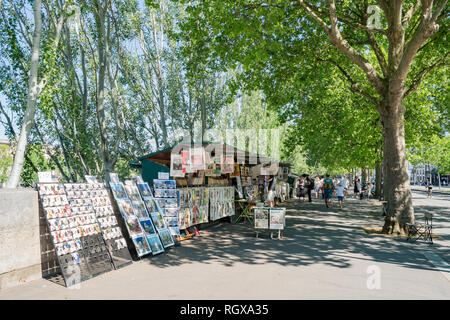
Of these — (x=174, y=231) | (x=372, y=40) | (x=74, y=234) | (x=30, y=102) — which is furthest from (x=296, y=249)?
(x=372, y=40)

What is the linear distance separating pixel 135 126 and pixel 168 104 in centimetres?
328

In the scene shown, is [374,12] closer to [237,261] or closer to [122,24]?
[237,261]

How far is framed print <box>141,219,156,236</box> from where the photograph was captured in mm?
7259

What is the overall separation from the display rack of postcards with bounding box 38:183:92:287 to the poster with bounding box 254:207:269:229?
16.6 feet

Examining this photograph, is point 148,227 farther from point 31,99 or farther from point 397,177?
point 397,177

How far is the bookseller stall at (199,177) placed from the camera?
9149 millimetres

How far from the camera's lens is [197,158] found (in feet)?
31.6

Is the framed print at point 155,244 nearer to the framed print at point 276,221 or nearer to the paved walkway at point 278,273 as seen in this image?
the paved walkway at point 278,273

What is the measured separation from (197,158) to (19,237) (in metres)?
5.32

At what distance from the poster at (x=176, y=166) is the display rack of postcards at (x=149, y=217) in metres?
1.25

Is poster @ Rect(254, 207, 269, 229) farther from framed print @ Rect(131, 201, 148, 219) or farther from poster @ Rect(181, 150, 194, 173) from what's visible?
framed print @ Rect(131, 201, 148, 219)

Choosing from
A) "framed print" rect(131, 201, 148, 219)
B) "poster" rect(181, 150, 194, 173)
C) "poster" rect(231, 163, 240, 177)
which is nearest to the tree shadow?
"framed print" rect(131, 201, 148, 219)

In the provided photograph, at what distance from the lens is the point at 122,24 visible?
16688mm

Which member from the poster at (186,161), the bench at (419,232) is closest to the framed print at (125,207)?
the poster at (186,161)
